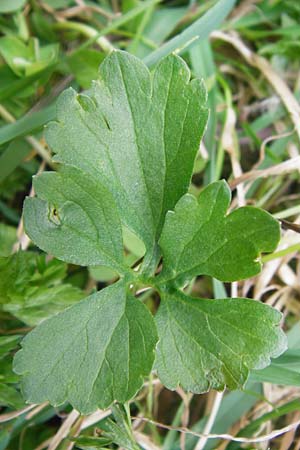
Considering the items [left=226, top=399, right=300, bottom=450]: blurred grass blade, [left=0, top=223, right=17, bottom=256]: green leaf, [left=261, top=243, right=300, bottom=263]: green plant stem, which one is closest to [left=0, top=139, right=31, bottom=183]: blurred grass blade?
[left=0, top=223, right=17, bottom=256]: green leaf

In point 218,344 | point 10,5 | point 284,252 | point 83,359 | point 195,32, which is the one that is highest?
point 10,5

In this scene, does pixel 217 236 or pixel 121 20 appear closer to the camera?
pixel 217 236

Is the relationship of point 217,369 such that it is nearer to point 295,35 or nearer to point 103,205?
point 103,205

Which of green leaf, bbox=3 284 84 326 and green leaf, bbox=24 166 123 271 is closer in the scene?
green leaf, bbox=24 166 123 271

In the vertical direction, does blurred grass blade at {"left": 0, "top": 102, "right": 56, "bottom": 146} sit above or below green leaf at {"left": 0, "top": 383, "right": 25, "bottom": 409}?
above

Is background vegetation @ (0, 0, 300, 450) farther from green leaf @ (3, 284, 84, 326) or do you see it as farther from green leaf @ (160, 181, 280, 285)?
green leaf @ (160, 181, 280, 285)

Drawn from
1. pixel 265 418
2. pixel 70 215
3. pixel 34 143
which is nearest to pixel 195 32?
pixel 34 143

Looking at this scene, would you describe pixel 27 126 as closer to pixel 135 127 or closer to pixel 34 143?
pixel 34 143

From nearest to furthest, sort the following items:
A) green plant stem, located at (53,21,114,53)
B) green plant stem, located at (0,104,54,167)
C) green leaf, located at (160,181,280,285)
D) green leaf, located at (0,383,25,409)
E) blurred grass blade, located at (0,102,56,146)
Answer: green leaf, located at (160,181,280,285)
green leaf, located at (0,383,25,409)
blurred grass blade, located at (0,102,56,146)
green plant stem, located at (0,104,54,167)
green plant stem, located at (53,21,114,53)
